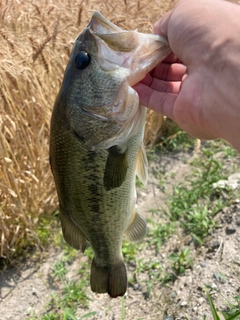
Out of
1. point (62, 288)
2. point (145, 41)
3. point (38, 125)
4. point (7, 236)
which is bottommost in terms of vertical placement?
point (62, 288)

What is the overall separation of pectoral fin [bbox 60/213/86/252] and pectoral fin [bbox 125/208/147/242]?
35cm

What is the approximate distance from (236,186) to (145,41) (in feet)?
8.51

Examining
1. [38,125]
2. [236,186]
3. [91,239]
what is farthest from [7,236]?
[236,186]

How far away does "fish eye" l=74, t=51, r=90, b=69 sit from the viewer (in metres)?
1.75

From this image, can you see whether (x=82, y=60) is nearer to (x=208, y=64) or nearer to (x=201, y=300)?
(x=208, y=64)

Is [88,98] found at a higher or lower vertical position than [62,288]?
higher

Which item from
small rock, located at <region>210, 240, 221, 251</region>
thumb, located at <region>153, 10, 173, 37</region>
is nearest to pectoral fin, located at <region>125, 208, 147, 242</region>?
thumb, located at <region>153, 10, 173, 37</region>

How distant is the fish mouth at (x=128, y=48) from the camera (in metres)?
1.66

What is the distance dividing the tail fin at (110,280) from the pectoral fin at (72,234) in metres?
0.21

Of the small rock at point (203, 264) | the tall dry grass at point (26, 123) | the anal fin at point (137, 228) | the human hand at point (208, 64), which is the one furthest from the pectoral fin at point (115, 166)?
the small rock at point (203, 264)

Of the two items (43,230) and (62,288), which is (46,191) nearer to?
(43,230)

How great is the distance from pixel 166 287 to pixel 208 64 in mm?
2215

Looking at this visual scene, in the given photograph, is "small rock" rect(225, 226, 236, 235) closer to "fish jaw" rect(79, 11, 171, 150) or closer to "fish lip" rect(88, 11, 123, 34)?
"fish jaw" rect(79, 11, 171, 150)

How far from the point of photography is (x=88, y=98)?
178 cm
